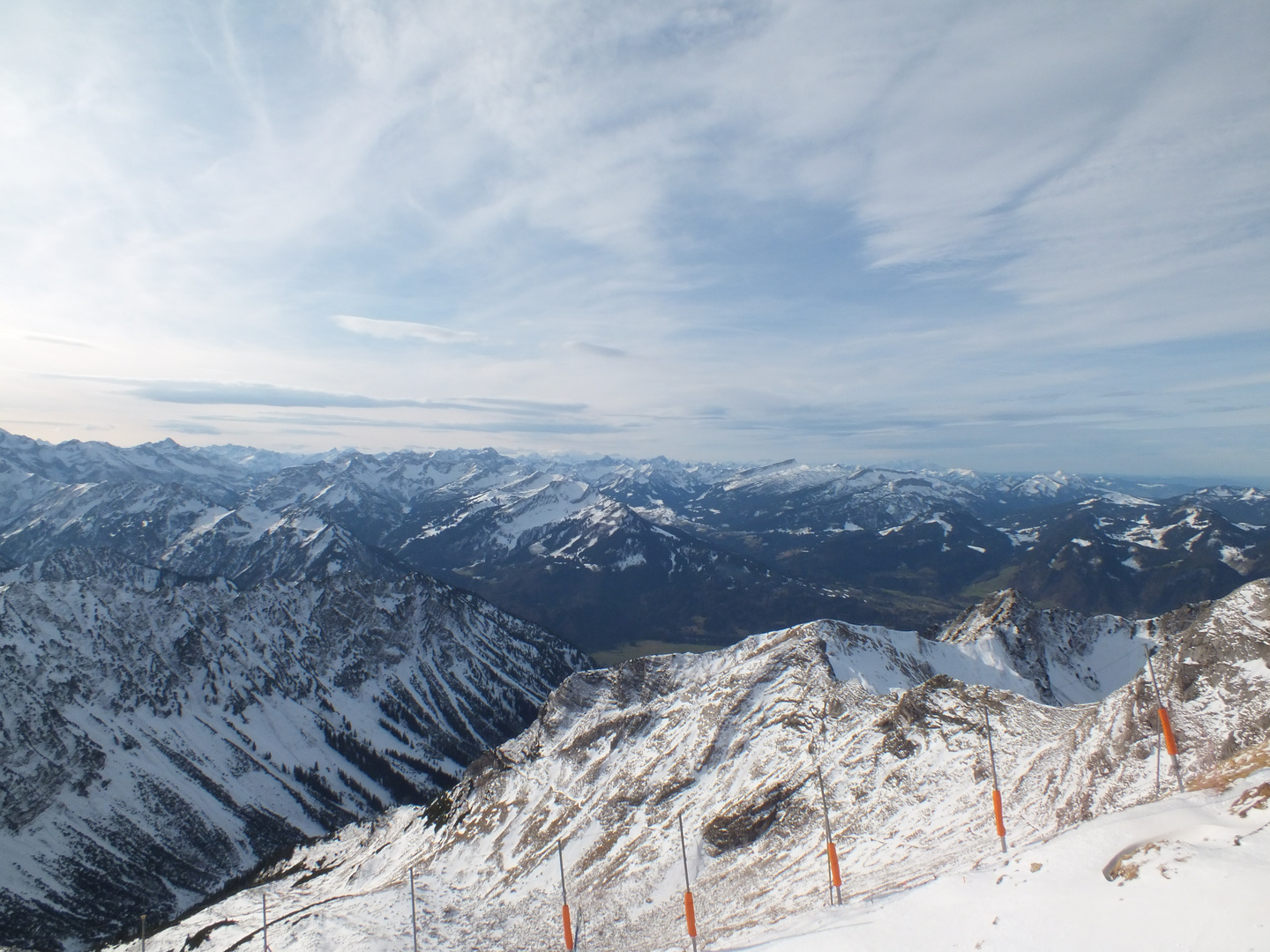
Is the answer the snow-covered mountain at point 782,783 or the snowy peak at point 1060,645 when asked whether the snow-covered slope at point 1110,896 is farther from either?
the snowy peak at point 1060,645

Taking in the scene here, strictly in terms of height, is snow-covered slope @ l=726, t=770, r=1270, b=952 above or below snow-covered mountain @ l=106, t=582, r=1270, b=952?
above

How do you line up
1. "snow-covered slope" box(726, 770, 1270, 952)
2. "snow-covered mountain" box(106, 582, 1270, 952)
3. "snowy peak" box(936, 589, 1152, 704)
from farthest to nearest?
"snowy peak" box(936, 589, 1152, 704) → "snow-covered mountain" box(106, 582, 1270, 952) → "snow-covered slope" box(726, 770, 1270, 952)

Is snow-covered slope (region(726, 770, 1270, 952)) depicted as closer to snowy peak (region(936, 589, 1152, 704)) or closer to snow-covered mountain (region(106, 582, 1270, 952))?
snow-covered mountain (region(106, 582, 1270, 952))

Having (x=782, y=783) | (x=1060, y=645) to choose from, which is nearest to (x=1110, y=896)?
(x=782, y=783)

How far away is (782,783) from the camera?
8175 cm

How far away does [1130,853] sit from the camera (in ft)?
80.1

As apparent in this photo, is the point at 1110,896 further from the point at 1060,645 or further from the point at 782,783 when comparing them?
the point at 1060,645

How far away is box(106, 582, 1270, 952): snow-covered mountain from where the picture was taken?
1994 inches

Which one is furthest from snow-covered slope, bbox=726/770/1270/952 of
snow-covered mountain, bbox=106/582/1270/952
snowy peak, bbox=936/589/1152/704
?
snowy peak, bbox=936/589/1152/704

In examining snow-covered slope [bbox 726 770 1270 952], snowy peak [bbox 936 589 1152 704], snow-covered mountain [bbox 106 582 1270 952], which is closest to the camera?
snow-covered slope [bbox 726 770 1270 952]

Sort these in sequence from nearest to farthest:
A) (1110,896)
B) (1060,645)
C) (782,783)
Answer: (1110,896) < (782,783) < (1060,645)

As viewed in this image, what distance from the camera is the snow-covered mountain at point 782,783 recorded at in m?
50.7

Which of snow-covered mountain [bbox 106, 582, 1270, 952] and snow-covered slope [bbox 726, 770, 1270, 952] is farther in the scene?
snow-covered mountain [bbox 106, 582, 1270, 952]

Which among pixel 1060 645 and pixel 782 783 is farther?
pixel 1060 645
